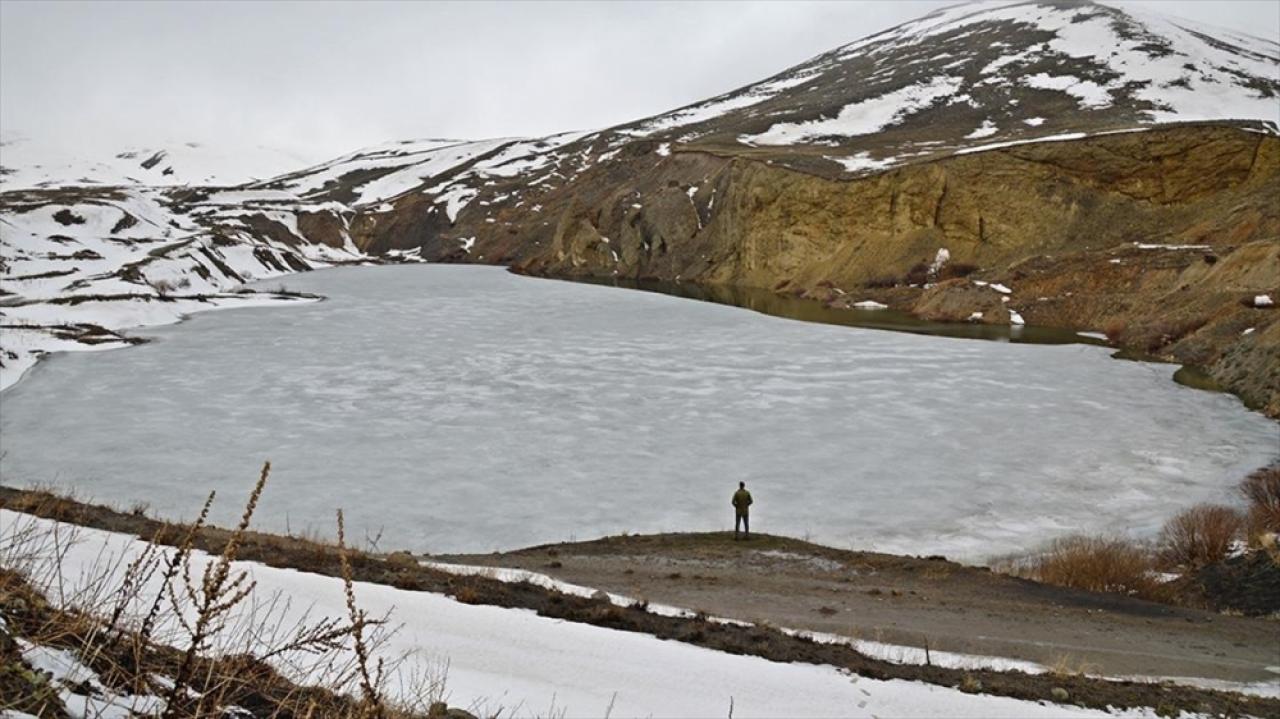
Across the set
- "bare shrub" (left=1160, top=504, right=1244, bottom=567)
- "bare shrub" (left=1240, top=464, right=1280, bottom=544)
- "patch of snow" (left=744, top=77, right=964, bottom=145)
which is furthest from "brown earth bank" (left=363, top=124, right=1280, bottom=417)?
"bare shrub" (left=1160, top=504, right=1244, bottom=567)

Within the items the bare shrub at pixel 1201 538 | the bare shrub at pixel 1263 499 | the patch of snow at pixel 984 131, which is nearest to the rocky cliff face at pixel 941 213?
the patch of snow at pixel 984 131

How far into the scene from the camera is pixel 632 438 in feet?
59.8

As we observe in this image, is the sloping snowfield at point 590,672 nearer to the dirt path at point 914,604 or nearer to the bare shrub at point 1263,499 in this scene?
the dirt path at point 914,604

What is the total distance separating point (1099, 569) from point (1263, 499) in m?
4.75

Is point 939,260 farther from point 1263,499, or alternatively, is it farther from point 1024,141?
point 1263,499

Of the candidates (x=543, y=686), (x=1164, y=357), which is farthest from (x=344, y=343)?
(x=1164, y=357)

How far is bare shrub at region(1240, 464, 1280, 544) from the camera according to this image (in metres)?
12.6

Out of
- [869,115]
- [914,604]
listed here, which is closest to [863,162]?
[869,115]

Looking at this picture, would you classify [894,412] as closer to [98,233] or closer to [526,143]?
[98,233]

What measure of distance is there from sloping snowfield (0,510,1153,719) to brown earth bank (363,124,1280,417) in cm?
2047

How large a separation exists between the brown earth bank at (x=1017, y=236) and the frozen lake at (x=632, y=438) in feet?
22.2

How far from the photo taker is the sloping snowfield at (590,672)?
17.5 ft

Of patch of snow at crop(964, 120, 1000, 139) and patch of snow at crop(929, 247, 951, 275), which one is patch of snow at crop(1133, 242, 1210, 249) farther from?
patch of snow at crop(964, 120, 1000, 139)

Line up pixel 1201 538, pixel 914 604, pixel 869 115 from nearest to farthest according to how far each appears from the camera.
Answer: pixel 914 604 → pixel 1201 538 → pixel 869 115
